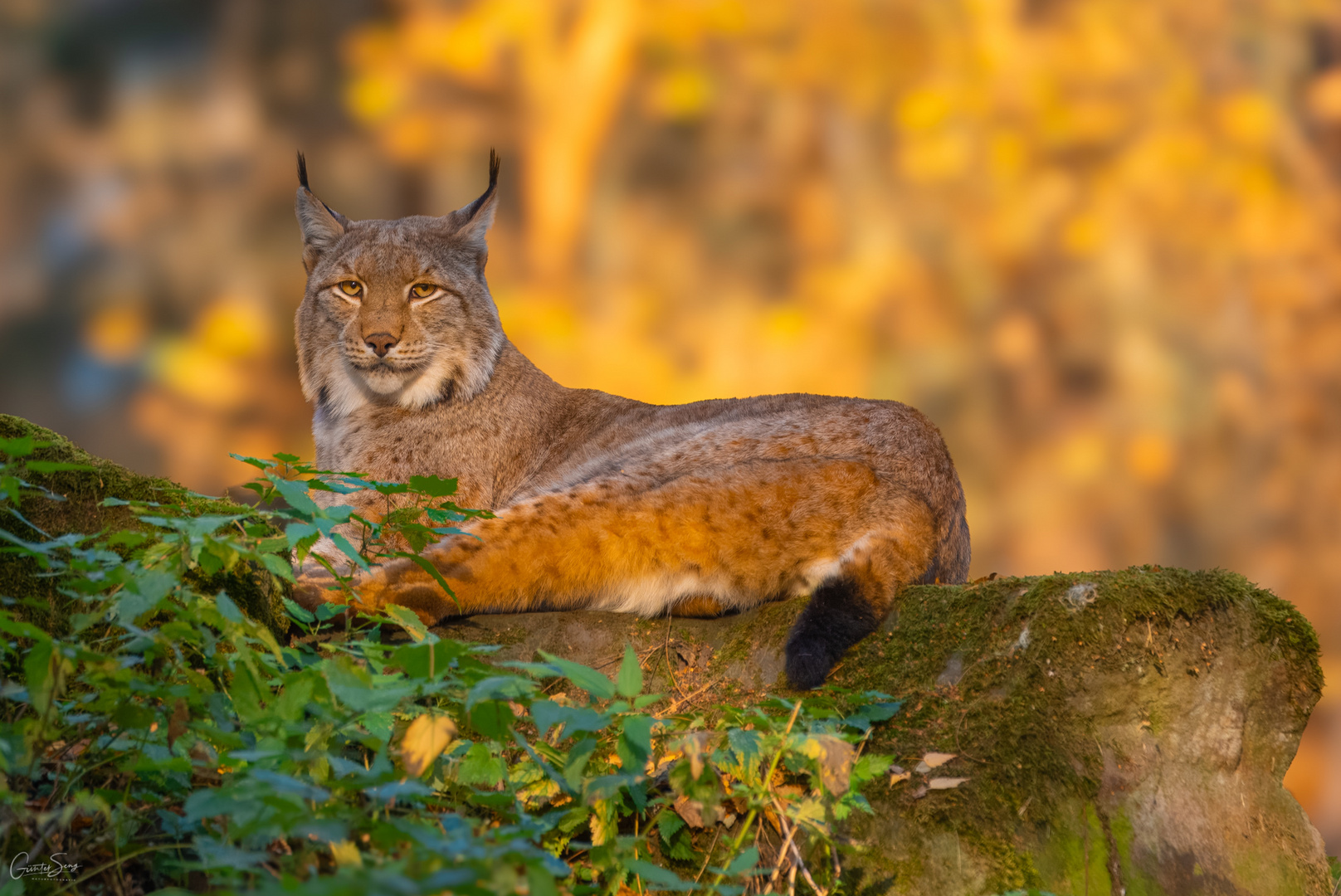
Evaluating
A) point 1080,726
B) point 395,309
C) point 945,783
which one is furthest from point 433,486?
point 395,309

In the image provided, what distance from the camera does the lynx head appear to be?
A: 457 centimetres

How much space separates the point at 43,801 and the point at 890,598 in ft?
7.56

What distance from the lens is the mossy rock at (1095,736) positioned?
237 cm

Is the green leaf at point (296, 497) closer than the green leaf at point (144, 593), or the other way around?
the green leaf at point (144, 593)

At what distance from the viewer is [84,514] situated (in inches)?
122

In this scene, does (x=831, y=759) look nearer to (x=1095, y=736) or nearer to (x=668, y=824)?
(x=668, y=824)

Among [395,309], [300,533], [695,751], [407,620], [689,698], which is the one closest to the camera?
[695,751]

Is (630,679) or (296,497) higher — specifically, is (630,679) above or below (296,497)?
below

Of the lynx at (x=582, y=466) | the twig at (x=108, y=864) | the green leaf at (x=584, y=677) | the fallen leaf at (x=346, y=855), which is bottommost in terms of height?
the twig at (x=108, y=864)

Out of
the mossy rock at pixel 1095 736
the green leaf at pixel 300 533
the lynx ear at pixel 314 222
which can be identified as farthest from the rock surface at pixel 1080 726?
the lynx ear at pixel 314 222

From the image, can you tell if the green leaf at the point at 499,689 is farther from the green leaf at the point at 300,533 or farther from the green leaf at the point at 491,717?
the green leaf at the point at 300,533

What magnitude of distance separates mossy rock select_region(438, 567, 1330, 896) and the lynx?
14.0 inches

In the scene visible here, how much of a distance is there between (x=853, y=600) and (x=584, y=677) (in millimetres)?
1486

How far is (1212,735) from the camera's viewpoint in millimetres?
2621
